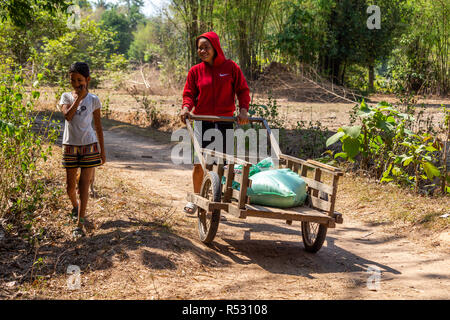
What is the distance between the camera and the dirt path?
3.40 meters

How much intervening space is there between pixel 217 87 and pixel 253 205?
150cm

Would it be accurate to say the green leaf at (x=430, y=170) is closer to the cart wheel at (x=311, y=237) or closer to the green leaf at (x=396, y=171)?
the green leaf at (x=396, y=171)

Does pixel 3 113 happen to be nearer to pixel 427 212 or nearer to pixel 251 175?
pixel 251 175

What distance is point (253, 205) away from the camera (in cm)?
404

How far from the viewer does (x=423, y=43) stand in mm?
16312

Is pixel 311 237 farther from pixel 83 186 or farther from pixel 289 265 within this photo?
pixel 83 186

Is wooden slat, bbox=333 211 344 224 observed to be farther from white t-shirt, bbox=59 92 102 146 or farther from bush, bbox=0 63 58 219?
bush, bbox=0 63 58 219

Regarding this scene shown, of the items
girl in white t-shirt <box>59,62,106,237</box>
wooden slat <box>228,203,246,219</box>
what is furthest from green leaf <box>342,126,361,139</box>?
girl in white t-shirt <box>59,62,106,237</box>

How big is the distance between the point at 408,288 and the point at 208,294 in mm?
1521

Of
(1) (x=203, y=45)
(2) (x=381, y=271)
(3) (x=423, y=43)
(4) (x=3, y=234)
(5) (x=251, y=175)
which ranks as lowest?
(2) (x=381, y=271)

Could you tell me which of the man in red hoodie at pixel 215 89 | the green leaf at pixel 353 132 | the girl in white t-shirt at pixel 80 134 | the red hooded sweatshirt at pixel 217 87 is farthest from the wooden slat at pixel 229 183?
the green leaf at pixel 353 132

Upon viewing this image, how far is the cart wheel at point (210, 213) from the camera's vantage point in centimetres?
411
